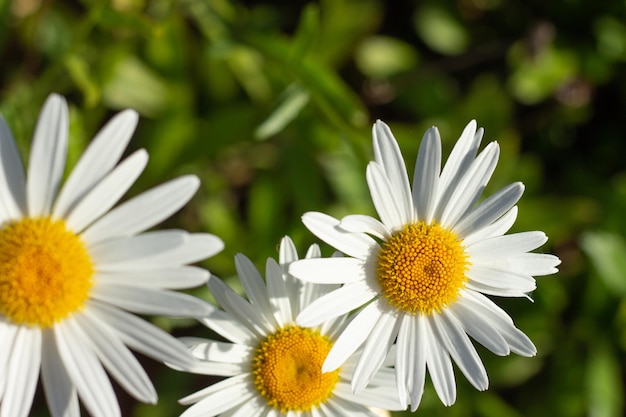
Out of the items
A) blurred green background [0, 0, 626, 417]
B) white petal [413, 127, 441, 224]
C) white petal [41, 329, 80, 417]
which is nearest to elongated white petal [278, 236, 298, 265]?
white petal [413, 127, 441, 224]

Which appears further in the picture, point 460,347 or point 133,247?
point 460,347

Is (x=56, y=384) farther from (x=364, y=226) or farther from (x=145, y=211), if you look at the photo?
(x=364, y=226)

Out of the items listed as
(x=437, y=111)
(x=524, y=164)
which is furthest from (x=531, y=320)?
(x=437, y=111)

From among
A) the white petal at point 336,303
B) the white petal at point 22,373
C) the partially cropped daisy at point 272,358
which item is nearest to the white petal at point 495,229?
the white petal at point 336,303

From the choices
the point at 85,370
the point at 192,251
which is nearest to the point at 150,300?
the point at 192,251

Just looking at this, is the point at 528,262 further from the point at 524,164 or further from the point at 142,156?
the point at 524,164

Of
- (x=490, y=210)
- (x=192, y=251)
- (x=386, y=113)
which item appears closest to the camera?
(x=192, y=251)

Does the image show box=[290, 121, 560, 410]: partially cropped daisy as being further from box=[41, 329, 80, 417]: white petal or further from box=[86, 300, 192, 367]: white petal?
box=[41, 329, 80, 417]: white petal
